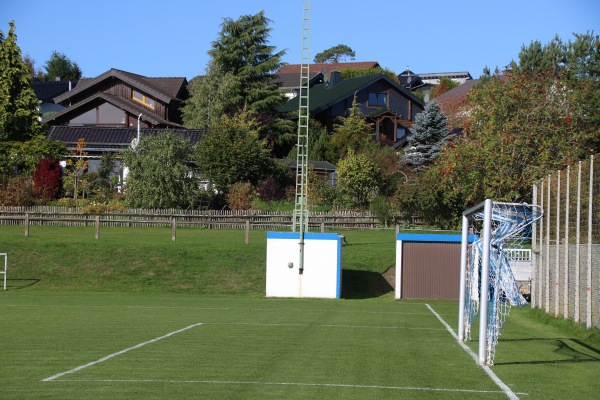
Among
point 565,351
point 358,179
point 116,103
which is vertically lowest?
point 565,351

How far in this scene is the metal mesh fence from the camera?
17.2 metres

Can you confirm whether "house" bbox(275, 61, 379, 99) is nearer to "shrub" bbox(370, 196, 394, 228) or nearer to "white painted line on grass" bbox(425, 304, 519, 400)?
"shrub" bbox(370, 196, 394, 228)

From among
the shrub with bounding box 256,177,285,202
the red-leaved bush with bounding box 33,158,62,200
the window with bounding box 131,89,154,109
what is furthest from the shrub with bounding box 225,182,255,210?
the window with bounding box 131,89,154,109

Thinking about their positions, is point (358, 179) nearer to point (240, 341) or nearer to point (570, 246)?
point (570, 246)

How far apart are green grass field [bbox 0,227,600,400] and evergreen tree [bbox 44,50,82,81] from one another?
101875mm

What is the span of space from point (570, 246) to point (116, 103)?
163 feet

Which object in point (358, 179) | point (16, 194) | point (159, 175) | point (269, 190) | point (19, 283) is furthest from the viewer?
point (269, 190)

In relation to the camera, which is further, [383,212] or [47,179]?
[47,179]

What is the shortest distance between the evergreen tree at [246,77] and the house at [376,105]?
4.29 metres

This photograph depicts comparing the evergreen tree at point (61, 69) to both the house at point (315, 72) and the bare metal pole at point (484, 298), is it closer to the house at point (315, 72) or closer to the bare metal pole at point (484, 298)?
the house at point (315, 72)

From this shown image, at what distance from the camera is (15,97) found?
2285 inches

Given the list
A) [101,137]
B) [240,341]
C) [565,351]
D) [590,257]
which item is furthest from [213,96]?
[565,351]

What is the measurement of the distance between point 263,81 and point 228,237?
3083 cm

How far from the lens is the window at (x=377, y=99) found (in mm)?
74500
